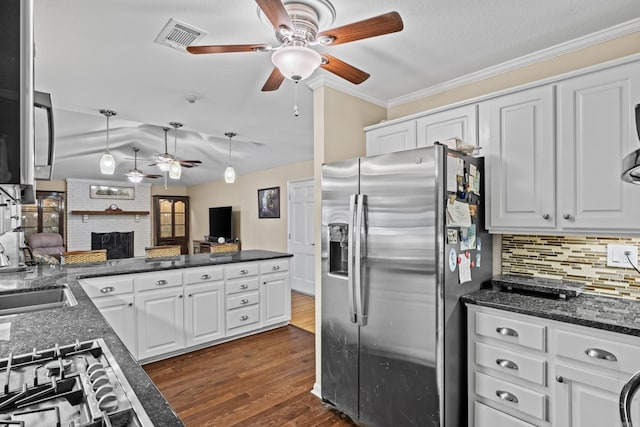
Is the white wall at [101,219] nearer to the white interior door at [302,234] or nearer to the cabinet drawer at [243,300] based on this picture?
the white interior door at [302,234]

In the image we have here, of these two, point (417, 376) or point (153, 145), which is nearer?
point (417, 376)

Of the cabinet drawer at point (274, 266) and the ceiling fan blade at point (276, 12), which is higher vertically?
the ceiling fan blade at point (276, 12)

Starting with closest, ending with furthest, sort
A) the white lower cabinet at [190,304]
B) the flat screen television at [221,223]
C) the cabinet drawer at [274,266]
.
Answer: the white lower cabinet at [190,304] < the cabinet drawer at [274,266] < the flat screen television at [221,223]

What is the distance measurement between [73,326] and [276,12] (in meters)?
1.50

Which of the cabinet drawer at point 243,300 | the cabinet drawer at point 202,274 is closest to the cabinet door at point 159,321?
the cabinet drawer at point 202,274

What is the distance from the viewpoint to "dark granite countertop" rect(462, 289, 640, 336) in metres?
1.58

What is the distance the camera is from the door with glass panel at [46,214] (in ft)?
25.0

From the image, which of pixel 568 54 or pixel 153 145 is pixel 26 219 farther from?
pixel 568 54

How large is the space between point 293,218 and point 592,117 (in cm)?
479

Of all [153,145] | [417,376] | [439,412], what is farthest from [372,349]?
[153,145]

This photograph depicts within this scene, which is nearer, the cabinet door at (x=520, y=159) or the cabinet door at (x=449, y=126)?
the cabinet door at (x=520, y=159)

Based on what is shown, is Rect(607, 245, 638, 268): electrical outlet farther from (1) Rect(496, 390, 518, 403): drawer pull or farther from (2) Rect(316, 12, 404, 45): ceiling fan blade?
(2) Rect(316, 12, 404, 45): ceiling fan blade

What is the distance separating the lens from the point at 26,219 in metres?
7.56

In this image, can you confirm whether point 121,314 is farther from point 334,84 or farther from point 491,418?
point 491,418
